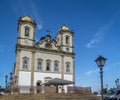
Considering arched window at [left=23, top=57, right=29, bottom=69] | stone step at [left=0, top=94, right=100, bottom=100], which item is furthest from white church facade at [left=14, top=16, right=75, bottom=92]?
stone step at [left=0, top=94, right=100, bottom=100]

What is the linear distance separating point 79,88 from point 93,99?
7.98 m

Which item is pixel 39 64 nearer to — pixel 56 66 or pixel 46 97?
pixel 56 66

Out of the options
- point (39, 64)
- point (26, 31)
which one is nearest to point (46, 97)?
point (39, 64)

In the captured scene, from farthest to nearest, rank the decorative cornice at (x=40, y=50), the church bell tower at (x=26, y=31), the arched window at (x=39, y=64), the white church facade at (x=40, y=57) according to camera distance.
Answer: the church bell tower at (x=26, y=31) → the arched window at (x=39, y=64) → the decorative cornice at (x=40, y=50) → the white church facade at (x=40, y=57)

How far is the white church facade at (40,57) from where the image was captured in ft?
114

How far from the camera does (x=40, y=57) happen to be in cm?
3728

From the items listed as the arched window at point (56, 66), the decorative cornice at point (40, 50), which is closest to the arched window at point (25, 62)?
the decorative cornice at point (40, 50)

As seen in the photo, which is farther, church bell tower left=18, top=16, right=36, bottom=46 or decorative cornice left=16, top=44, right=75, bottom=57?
church bell tower left=18, top=16, right=36, bottom=46

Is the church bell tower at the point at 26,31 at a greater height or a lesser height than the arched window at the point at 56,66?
greater

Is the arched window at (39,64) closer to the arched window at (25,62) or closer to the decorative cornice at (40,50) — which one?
the decorative cornice at (40,50)

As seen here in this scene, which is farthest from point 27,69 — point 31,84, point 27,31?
point 27,31

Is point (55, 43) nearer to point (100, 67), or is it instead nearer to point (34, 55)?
point (34, 55)

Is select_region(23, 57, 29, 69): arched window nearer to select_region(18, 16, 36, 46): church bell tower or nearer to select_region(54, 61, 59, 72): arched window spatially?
select_region(18, 16, 36, 46): church bell tower

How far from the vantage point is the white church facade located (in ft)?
114
